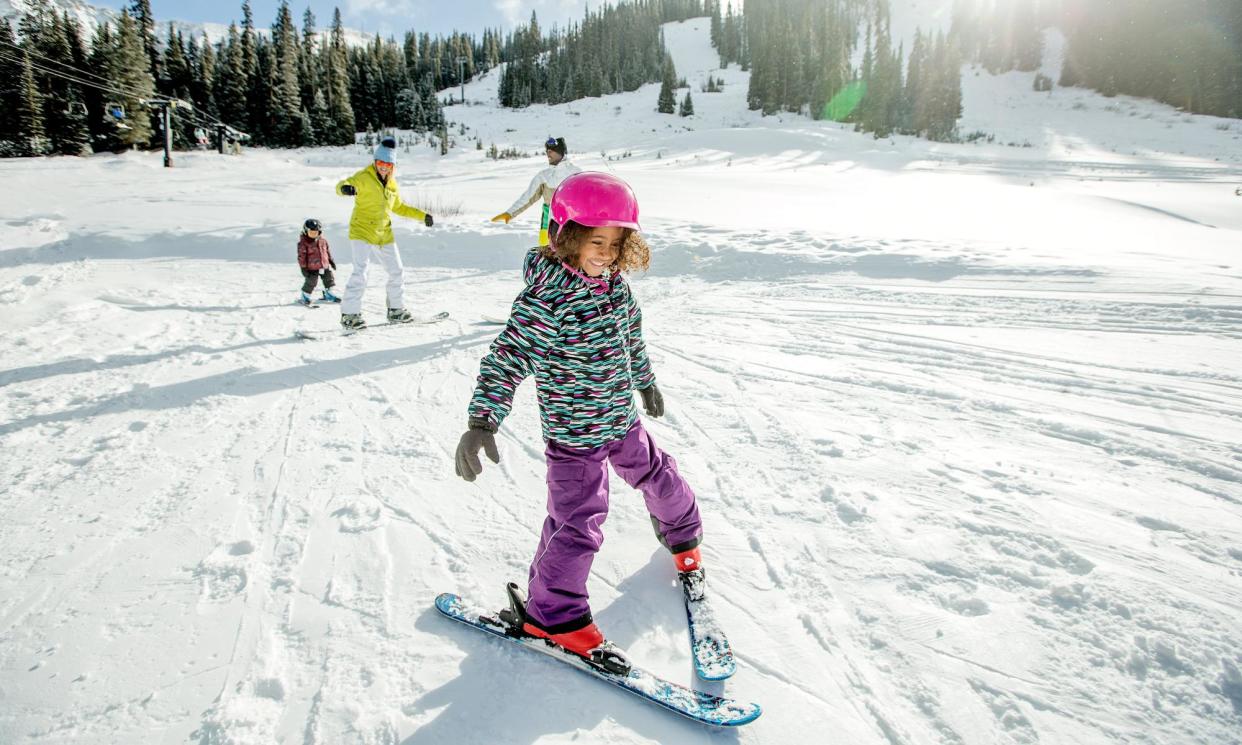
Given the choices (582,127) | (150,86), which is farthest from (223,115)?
(582,127)

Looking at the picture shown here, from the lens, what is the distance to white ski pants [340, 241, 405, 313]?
5949 mm

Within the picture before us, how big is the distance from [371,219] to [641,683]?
5.39m

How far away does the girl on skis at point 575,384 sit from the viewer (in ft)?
6.61

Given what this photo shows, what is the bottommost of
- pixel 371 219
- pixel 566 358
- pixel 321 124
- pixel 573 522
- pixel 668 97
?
pixel 573 522

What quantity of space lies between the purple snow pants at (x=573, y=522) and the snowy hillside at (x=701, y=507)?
23 centimetres

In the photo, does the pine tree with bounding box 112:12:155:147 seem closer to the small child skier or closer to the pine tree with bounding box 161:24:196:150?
the pine tree with bounding box 161:24:196:150

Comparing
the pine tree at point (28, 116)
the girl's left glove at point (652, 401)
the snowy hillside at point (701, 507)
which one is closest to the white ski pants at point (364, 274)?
the snowy hillside at point (701, 507)

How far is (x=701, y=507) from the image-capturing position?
3.08 meters

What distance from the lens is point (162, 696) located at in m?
1.94

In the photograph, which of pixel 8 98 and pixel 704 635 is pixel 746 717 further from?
pixel 8 98

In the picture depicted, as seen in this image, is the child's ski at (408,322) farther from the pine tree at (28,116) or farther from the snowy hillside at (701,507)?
the pine tree at (28,116)

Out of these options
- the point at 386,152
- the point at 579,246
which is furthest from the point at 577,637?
the point at 386,152

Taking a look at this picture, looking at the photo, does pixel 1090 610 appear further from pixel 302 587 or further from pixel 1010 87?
pixel 1010 87

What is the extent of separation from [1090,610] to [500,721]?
89.0 inches
